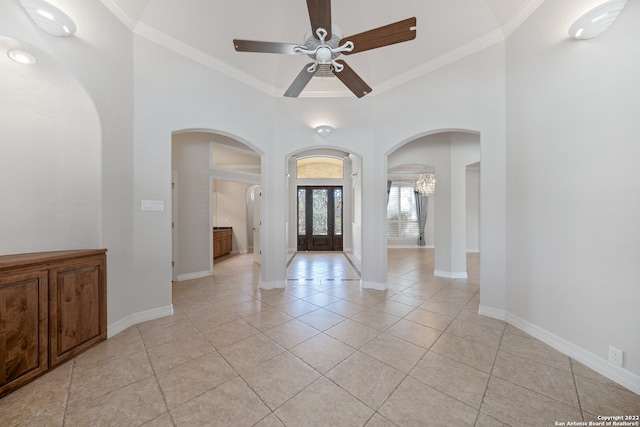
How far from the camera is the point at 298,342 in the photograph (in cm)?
229

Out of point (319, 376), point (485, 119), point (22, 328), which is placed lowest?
point (319, 376)

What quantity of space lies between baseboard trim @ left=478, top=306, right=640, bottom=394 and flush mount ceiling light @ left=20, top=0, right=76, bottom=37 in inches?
199

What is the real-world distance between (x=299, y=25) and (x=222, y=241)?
569cm

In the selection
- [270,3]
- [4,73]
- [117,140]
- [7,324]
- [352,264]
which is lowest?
[352,264]

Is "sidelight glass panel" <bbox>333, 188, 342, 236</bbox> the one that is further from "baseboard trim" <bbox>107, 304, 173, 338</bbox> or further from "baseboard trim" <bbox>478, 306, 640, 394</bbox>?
"baseboard trim" <bbox>107, 304, 173, 338</bbox>

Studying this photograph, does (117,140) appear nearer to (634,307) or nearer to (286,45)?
(286,45)

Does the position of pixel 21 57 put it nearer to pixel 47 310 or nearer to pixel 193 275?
pixel 47 310

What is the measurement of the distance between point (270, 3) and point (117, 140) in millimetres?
2590

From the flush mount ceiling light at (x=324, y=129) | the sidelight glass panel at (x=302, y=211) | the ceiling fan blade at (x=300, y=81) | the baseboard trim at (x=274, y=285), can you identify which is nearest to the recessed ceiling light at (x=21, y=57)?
the ceiling fan blade at (x=300, y=81)

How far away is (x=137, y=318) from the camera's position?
8.90ft

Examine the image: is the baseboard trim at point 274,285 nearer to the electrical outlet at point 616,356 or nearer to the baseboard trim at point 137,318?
the baseboard trim at point 137,318

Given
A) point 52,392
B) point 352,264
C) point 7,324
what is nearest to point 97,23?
point 7,324

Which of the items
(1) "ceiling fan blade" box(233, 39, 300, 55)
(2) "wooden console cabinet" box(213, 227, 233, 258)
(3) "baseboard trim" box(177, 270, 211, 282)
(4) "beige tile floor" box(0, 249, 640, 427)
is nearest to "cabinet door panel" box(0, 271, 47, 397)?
(4) "beige tile floor" box(0, 249, 640, 427)

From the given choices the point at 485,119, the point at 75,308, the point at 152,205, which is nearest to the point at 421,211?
the point at 485,119
